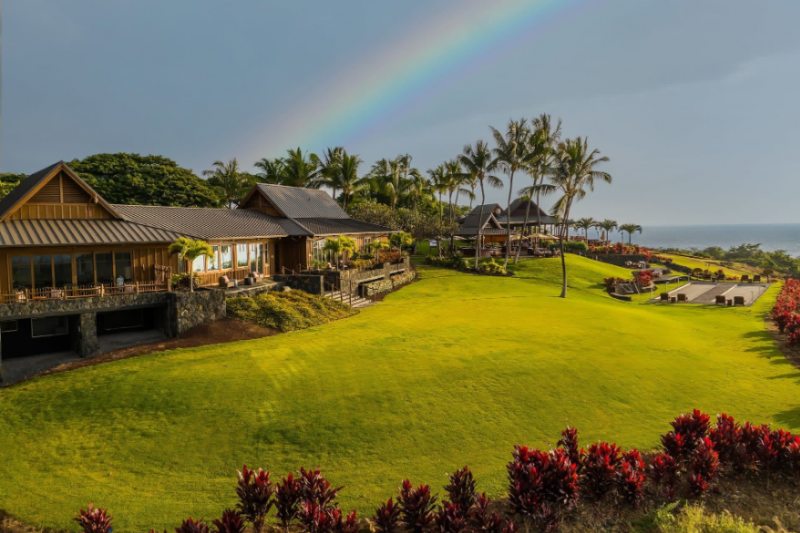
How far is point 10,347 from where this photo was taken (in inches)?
794

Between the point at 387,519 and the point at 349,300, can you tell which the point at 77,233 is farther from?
the point at 387,519

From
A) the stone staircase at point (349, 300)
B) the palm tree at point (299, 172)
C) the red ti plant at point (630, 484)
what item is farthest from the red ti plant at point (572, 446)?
the palm tree at point (299, 172)

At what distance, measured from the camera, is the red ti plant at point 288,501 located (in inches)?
304

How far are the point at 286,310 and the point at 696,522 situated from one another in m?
18.5

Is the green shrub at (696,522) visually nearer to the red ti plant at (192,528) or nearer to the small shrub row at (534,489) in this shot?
the small shrub row at (534,489)

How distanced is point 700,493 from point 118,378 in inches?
673

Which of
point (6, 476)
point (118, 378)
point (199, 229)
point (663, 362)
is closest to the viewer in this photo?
point (6, 476)

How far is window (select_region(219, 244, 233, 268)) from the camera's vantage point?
27.5 metres

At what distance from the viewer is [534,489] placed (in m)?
7.70

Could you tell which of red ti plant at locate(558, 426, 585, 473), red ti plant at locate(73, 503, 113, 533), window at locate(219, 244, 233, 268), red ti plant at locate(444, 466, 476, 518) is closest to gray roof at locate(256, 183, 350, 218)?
window at locate(219, 244, 233, 268)

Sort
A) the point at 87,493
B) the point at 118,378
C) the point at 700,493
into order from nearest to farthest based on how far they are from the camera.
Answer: the point at 700,493, the point at 87,493, the point at 118,378

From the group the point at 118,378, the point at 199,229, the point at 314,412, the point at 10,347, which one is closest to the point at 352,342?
the point at 314,412

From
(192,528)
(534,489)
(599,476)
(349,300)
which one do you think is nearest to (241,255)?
(349,300)

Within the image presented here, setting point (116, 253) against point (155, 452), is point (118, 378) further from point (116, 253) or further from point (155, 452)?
point (116, 253)
